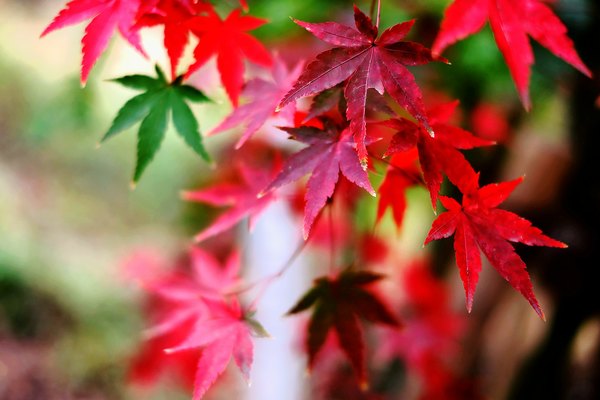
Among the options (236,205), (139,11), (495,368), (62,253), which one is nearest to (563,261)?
(495,368)

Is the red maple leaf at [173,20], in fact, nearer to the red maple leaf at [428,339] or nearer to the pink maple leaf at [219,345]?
the pink maple leaf at [219,345]

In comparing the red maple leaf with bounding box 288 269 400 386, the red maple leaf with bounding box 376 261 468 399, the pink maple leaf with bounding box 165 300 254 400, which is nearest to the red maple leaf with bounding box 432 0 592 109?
the red maple leaf with bounding box 288 269 400 386

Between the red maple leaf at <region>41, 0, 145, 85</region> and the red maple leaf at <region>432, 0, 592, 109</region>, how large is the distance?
19.5 inches

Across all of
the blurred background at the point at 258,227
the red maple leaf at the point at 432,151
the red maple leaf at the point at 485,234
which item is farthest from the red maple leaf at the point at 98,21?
the red maple leaf at the point at 485,234

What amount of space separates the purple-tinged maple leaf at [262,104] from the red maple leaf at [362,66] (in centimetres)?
15

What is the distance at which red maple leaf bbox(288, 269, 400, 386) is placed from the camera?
0.90 meters

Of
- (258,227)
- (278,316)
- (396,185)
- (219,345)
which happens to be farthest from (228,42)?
(258,227)

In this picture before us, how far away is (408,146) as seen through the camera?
26.7 inches

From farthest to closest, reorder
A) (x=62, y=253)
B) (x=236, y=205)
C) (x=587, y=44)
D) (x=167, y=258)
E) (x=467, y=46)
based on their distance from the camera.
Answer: (x=167, y=258) < (x=62, y=253) < (x=467, y=46) < (x=587, y=44) < (x=236, y=205)

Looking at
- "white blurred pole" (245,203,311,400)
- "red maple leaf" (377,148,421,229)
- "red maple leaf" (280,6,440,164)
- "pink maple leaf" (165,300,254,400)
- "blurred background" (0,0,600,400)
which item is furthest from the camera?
"white blurred pole" (245,203,311,400)

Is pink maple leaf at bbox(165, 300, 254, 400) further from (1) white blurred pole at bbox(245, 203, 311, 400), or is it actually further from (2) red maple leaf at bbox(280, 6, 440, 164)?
(1) white blurred pole at bbox(245, 203, 311, 400)

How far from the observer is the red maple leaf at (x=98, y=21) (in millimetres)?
705

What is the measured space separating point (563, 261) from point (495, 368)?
2.87 feet

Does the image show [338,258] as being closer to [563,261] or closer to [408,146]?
[563,261]
